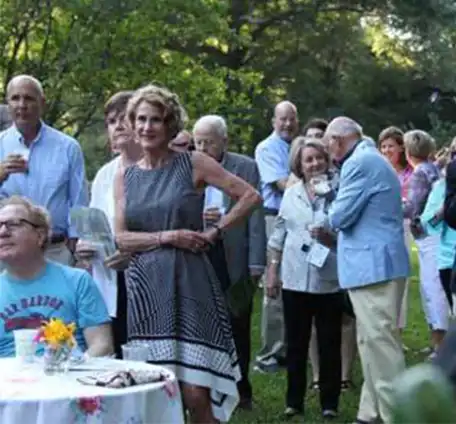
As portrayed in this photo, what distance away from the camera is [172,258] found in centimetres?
493

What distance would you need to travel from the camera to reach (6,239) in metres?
4.33

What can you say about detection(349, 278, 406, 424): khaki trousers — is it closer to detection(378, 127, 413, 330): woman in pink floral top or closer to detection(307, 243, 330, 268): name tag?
detection(307, 243, 330, 268): name tag

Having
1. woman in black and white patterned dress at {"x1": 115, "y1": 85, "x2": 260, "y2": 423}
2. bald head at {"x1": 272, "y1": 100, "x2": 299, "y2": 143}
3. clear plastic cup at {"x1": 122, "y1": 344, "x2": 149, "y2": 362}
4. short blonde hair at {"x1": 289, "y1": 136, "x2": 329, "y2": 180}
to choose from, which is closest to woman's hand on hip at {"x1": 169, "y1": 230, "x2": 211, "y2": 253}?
woman in black and white patterned dress at {"x1": 115, "y1": 85, "x2": 260, "y2": 423}

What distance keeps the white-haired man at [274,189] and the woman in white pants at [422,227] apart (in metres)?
1.04

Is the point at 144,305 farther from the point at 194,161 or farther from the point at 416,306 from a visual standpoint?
the point at 416,306

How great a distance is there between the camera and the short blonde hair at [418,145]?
8.56m

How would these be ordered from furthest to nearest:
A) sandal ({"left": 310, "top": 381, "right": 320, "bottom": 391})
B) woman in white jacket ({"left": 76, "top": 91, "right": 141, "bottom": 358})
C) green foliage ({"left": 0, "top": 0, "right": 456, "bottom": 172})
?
1. green foliage ({"left": 0, "top": 0, "right": 456, "bottom": 172})
2. sandal ({"left": 310, "top": 381, "right": 320, "bottom": 391})
3. woman in white jacket ({"left": 76, "top": 91, "right": 141, "bottom": 358})

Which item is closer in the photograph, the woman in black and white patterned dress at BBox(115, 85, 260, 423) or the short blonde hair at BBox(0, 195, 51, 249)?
the short blonde hair at BBox(0, 195, 51, 249)

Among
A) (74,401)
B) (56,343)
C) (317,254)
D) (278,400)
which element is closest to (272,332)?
(278,400)

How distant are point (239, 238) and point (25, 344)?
3.25 meters

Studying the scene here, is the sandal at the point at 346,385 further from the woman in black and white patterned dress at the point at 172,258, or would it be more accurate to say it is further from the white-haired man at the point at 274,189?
the woman in black and white patterned dress at the point at 172,258

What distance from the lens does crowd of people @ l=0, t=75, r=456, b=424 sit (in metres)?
4.87

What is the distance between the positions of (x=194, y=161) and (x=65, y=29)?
9708 mm

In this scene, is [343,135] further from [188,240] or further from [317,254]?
[188,240]
